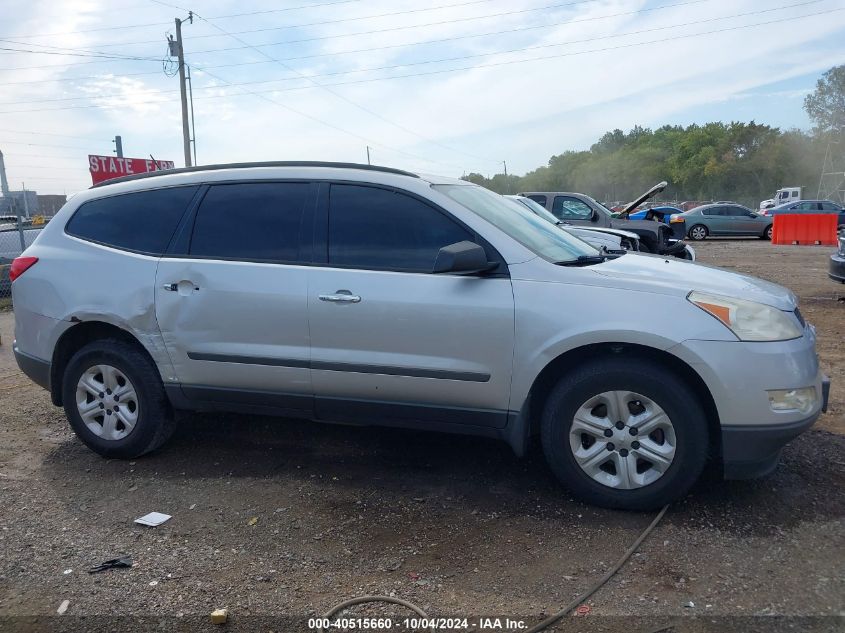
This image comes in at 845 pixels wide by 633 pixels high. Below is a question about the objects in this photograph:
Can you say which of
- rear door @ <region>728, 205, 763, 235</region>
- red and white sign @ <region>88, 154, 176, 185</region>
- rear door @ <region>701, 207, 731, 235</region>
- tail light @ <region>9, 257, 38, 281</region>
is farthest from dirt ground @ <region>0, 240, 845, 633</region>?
red and white sign @ <region>88, 154, 176, 185</region>

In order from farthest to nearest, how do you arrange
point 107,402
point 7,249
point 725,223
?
point 725,223 < point 7,249 < point 107,402

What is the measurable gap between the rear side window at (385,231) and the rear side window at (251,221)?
0.25m

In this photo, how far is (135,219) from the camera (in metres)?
4.58

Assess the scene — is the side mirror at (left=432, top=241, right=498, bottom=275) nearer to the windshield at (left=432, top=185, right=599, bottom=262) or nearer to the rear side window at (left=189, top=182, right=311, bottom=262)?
the windshield at (left=432, top=185, right=599, bottom=262)

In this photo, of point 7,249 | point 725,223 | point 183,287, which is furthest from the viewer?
point 725,223

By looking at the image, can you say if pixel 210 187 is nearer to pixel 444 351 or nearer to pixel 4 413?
pixel 444 351

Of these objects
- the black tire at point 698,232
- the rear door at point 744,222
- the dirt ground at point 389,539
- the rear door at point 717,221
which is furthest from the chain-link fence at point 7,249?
the rear door at point 744,222

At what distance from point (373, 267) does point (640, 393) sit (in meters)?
1.57

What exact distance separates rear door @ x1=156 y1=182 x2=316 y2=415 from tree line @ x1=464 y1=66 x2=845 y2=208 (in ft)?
171

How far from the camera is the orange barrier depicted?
76.7 feet

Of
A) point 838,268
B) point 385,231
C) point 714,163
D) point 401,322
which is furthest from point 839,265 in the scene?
point 714,163

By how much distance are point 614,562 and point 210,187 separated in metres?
3.17

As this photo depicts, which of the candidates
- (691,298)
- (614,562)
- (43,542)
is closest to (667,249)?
(691,298)

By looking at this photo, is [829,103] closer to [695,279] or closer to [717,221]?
[717,221]
